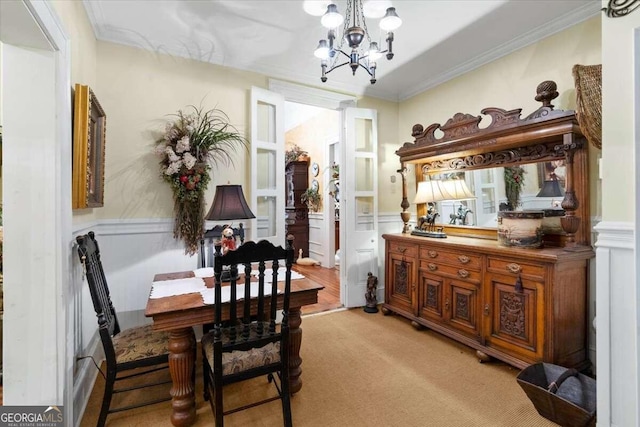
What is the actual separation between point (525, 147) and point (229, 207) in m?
2.59

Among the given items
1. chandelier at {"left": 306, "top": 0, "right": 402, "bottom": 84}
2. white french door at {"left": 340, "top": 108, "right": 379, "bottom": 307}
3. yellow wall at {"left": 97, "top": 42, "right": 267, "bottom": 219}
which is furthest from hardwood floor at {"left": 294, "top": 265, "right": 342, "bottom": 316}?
chandelier at {"left": 306, "top": 0, "right": 402, "bottom": 84}

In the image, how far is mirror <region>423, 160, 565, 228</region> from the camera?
2.54 metres

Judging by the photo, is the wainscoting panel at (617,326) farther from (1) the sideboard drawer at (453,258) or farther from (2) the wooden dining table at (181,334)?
(2) the wooden dining table at (181,334)

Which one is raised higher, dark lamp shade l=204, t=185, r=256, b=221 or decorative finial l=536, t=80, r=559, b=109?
decorative finial l=536, t=80, r=559, b=109

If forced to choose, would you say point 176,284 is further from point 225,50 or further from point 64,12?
point 225,50

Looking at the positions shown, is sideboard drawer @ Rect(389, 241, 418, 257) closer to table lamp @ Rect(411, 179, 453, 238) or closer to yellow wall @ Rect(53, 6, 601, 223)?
table lamp @ Rect(411, 179, 453, 238)

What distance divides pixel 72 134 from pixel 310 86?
244 cm

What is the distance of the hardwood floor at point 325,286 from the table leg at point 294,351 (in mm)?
1317

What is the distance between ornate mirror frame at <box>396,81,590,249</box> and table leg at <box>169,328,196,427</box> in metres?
2.73

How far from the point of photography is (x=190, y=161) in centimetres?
265

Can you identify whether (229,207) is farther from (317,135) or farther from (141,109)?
(317,135)

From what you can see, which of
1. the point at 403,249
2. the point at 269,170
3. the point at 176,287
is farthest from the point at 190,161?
the point at 403,249

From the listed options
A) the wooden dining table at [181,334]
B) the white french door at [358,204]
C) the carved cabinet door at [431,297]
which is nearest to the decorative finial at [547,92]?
the carved cabinet door at [431,297]

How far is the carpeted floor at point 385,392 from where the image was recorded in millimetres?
1804
